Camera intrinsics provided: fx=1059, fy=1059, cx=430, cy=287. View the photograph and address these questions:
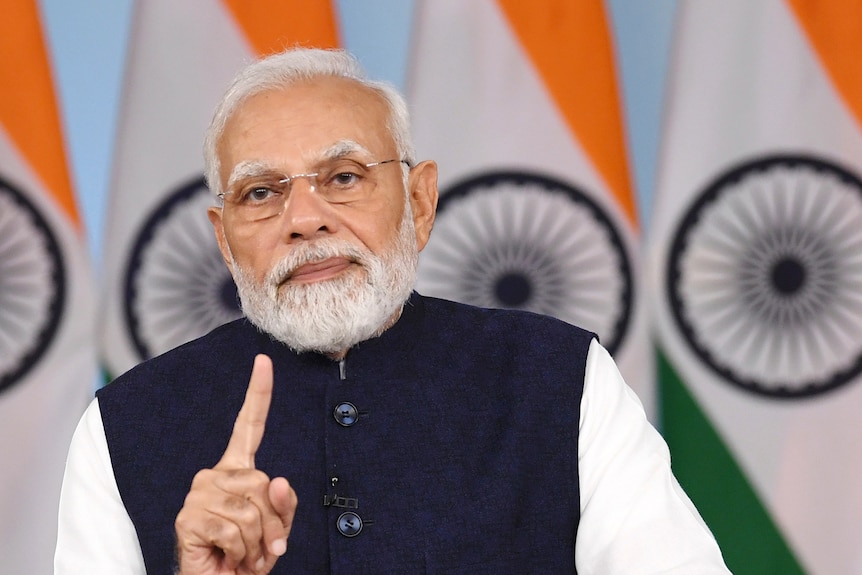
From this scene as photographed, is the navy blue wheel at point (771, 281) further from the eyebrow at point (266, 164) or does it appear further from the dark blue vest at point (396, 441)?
the eyebrow at point (266, 164)

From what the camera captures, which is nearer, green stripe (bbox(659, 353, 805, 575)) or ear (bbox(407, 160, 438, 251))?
ear (bbox(407, 160, 438, 251))

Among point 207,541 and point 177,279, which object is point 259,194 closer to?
point 207,541

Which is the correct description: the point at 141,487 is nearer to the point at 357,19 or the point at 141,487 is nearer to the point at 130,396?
the point at 130,396

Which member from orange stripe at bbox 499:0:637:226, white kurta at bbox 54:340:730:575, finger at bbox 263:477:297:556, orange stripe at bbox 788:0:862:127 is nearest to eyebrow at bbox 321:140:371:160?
white kurta at bbox 54:340:730:575

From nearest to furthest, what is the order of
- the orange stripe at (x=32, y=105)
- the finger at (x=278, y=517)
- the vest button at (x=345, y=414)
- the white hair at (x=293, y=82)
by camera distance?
1. the finger at (x=278, y=517)
2. the vest button at (x=345, y=414)
3. the white hair at (x=293, y=82)
4. the orange stripe at (x=32, y=105)

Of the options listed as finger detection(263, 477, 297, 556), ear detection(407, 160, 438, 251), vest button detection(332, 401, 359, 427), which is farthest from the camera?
ear detection(407, 160, 438, 251)

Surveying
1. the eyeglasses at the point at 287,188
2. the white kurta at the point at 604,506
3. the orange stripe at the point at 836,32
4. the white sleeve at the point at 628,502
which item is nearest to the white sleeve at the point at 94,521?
the white kurta at the point at 604,506

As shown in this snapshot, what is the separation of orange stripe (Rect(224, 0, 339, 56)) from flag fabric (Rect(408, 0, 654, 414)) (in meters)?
0.23

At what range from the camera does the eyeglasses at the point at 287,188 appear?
→ 1753 mm

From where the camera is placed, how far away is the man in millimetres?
1634

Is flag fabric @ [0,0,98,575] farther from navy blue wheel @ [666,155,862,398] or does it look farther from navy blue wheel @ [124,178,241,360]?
navy blue wheel @ [666,155,862,398]

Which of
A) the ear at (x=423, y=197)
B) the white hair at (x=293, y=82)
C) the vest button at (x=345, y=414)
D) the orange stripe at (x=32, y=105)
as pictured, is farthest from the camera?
the orange stripe at (x=32, y=105)

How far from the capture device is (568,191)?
2.75m

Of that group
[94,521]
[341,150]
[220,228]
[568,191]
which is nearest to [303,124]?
[341,150]
